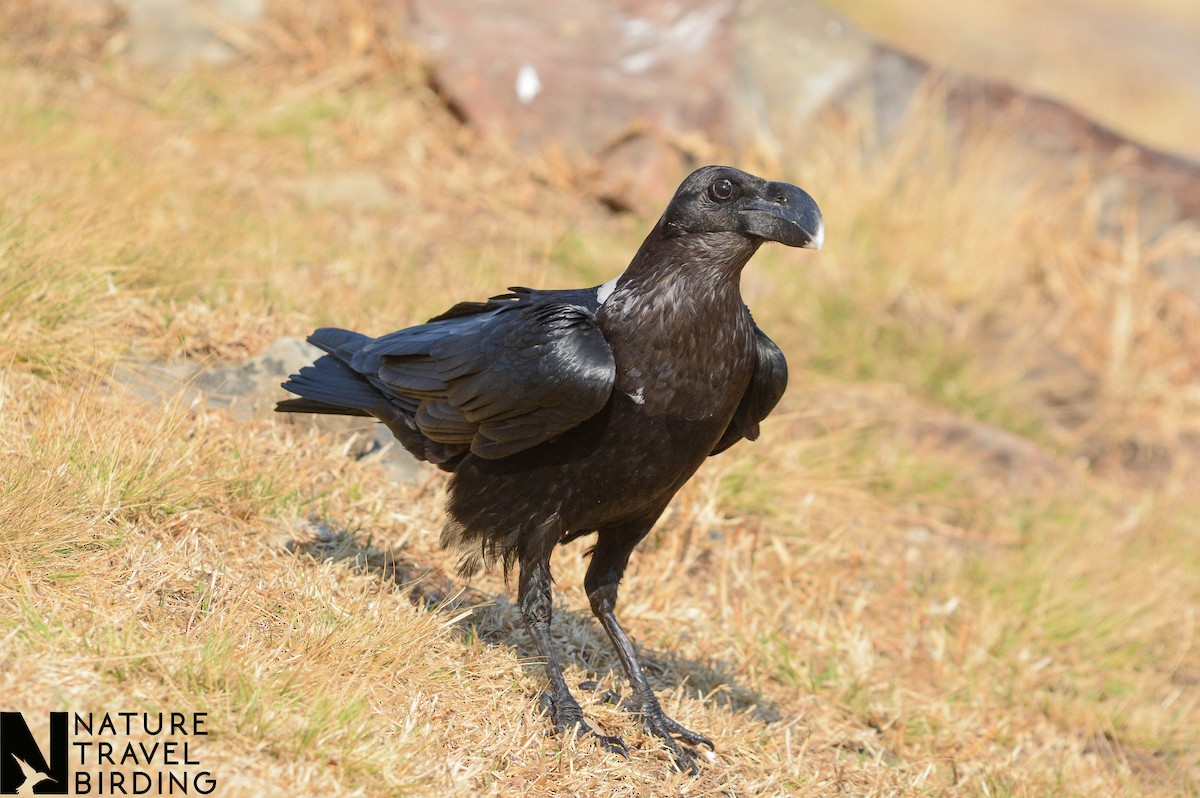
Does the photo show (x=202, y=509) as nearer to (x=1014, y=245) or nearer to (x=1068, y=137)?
(x=1014, y=245)

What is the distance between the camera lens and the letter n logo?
7.77 feet

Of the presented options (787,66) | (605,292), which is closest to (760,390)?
(605,292)

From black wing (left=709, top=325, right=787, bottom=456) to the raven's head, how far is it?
0.37m

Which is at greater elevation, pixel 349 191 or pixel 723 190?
pixel 723 190

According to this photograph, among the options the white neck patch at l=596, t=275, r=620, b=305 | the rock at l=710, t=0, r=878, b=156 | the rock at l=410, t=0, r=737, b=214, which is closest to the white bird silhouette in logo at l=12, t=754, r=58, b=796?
the white neck patch at l=596, t=275, r=620, b=305

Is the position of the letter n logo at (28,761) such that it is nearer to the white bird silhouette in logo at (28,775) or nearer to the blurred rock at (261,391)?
the white bird silhouette in logo at (28,775)

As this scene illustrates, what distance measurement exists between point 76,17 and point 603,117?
3.32 meters

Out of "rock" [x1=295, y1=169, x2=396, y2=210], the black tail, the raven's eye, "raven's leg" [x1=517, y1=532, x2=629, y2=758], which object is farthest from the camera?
"rock" [x1=295, y1=169, x2=396, y2=210]

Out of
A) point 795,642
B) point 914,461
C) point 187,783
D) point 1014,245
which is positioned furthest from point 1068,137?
point 187,783

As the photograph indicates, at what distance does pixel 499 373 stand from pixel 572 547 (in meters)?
1.29

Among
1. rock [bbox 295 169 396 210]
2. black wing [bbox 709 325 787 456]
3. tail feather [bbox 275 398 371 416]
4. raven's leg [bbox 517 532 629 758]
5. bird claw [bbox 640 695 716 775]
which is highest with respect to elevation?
black wing [bbox 709 325 787 456]

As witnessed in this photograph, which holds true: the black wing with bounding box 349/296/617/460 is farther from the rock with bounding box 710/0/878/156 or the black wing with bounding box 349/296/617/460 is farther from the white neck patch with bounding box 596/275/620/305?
the rock with bounding box 710/0/878/156

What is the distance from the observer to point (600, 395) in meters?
3.02

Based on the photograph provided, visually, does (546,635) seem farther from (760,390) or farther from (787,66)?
(787,66)
